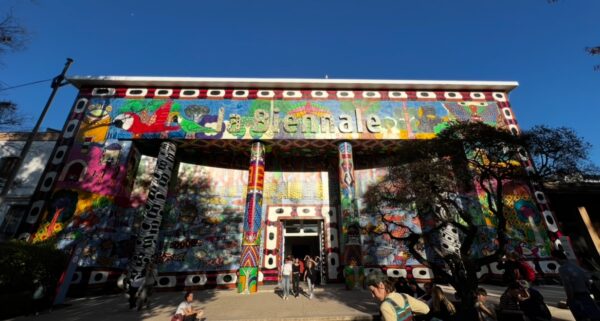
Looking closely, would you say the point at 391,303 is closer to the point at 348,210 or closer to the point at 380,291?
the point at 380,291

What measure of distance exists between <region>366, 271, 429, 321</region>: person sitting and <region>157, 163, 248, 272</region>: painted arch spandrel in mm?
14215

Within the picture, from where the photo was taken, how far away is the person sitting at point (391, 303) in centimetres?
292

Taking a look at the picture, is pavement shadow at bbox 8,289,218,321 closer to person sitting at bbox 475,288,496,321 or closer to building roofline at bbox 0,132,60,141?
person sitting at bbox 475,288,496,321

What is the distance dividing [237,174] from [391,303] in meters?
16.0

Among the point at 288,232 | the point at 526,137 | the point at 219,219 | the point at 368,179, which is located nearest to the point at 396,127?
the point at 368,179

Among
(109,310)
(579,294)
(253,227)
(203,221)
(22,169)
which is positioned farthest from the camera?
(22,169)

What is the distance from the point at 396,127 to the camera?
1686cm

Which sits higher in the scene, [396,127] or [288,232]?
[396,127]

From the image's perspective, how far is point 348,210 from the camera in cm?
1492

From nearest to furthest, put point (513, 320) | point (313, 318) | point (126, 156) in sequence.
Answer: point (513, 320) < point (313, 318) < point (126, 156)

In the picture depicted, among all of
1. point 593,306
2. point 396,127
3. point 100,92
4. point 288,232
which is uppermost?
point 100,92

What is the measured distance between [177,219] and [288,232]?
271 inches

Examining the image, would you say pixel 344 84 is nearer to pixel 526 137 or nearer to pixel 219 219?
pixel 526 137

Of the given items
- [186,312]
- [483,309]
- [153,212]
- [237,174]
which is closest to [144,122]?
[153,212]
